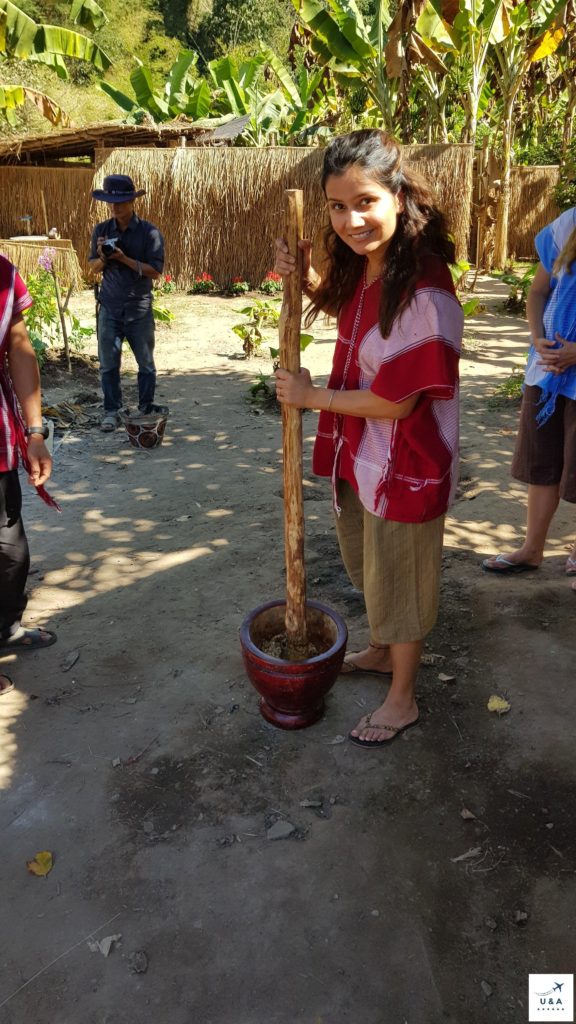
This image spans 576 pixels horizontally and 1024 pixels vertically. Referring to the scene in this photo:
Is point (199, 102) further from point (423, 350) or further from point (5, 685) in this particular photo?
point (423, 350)

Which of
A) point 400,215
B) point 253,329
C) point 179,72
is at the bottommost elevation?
point 253,329

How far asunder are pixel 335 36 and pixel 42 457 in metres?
10.9

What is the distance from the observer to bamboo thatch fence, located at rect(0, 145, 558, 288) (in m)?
12.9

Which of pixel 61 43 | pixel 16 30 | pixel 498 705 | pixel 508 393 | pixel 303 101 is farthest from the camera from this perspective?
pixel 303 101

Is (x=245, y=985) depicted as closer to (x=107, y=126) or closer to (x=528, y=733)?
(x=528, y=733)

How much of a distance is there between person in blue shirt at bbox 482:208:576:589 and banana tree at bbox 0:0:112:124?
9.07 meters

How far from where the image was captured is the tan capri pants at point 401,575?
233 centimetres

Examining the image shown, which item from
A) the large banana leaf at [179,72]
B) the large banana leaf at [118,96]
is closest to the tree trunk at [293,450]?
the large banana leaf at [118,96]

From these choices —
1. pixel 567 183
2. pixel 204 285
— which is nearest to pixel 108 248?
pixel 204 285

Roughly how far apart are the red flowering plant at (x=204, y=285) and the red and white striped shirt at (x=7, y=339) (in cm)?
1098

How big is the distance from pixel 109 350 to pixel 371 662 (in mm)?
4338

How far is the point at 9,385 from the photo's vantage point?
2908mm

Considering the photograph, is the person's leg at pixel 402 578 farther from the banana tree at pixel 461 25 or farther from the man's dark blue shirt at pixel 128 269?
the banana tree at pixel 461 25

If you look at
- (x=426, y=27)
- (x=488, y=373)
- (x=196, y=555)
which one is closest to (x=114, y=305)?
(x=196, y=555)
